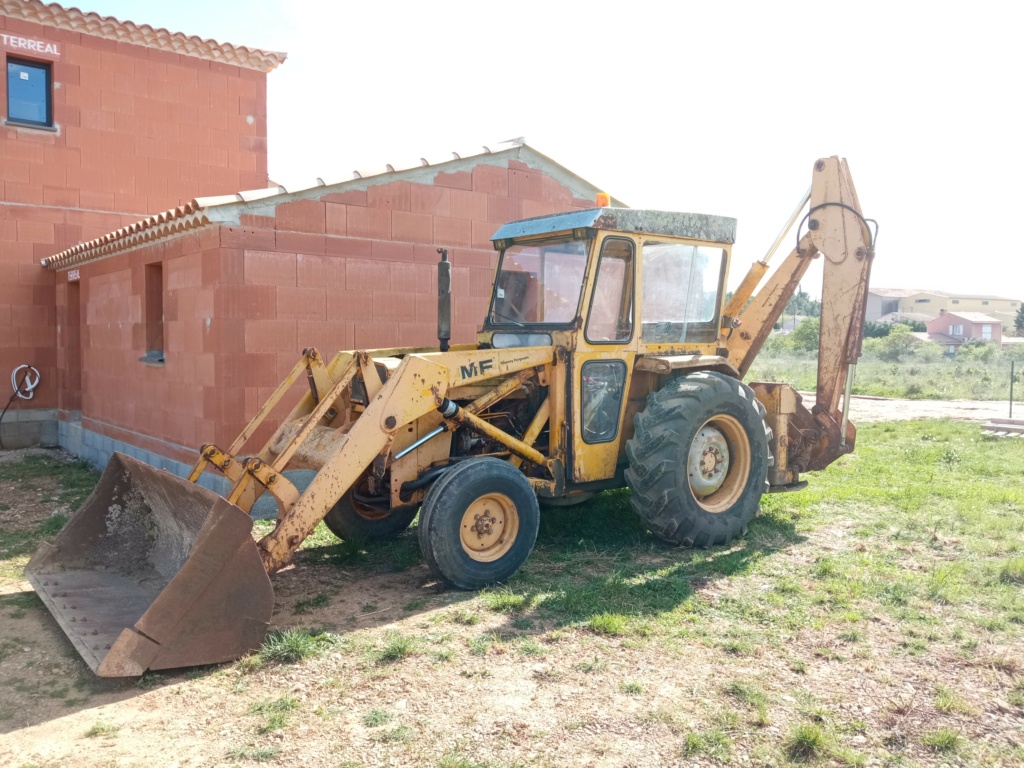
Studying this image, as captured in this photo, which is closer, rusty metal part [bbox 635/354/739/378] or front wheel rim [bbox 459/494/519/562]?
front wheel rim [bbox 459/494/519/562]

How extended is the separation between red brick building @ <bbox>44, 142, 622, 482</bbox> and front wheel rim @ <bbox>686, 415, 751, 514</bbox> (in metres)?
3.72

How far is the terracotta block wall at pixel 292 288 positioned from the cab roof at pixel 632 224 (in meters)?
2.29

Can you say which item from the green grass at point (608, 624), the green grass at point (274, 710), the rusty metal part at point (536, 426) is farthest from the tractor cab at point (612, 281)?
the green grass at point (274, 710)

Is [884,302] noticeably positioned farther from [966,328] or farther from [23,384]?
[23,384]

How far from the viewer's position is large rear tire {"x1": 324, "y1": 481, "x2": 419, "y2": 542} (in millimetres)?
6695

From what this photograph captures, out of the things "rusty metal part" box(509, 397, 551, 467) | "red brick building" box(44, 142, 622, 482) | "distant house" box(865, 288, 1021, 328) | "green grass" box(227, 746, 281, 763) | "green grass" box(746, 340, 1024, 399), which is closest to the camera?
"green grass" box(227, 746, 281, 763)

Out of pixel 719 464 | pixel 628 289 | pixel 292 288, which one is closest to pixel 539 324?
pixel 628 289

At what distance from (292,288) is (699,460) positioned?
13.8 feet

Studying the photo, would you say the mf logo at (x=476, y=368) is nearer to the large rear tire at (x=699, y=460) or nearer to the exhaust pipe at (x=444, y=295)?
the exhaust pipe at (x=444, y=295)

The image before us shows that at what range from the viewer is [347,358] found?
253 inches

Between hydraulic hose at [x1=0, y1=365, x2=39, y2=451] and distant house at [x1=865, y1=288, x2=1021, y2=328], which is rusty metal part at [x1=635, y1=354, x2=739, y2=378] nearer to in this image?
hydraulic hose at [x1=0, y1=365, x2=39, y2=451]

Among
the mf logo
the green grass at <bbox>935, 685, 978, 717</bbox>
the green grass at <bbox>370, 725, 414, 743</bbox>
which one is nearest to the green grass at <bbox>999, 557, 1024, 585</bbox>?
the green grass at <bbox>935, 685, 978, 717</bbox>

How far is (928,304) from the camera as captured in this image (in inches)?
3386

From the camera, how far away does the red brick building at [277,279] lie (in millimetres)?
8133
